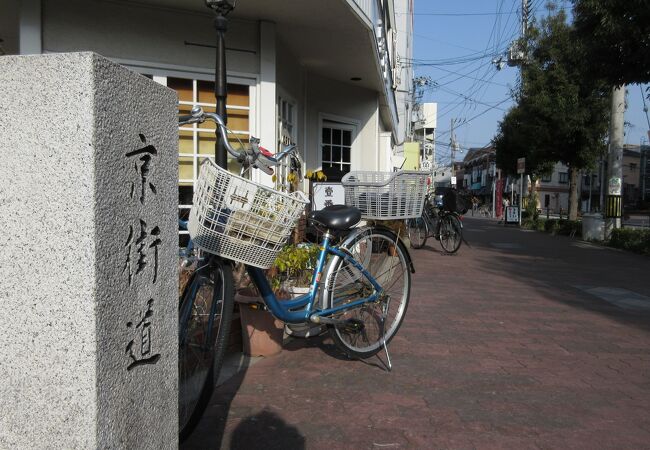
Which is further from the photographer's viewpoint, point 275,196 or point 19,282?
point 275,196

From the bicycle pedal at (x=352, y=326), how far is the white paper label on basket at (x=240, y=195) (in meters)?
1.35

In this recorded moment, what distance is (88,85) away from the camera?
1357 millimetres

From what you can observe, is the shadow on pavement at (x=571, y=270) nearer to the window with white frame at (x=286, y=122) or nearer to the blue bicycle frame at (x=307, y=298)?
the blue bicycle frame at (x=307, y=298)

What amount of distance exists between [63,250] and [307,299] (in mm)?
2157

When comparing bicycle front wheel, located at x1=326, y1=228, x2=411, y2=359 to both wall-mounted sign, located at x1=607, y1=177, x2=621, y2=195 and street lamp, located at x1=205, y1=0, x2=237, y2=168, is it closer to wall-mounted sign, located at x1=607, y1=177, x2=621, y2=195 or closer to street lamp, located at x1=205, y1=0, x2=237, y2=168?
street lamp, located at x1=205, y1=0, x2=237, y2=168

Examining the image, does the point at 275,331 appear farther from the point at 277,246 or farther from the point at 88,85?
the point at 88,85

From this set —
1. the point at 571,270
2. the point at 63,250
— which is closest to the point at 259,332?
the point at 63,250

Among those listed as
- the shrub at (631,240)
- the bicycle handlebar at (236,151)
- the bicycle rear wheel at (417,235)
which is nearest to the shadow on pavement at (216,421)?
the bicycle handlebar at (236,151)

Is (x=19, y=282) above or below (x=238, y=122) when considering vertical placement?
below

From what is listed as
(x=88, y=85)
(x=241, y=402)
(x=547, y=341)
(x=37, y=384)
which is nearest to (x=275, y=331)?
(x=241, y=402)

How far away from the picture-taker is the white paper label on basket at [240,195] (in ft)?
8.14

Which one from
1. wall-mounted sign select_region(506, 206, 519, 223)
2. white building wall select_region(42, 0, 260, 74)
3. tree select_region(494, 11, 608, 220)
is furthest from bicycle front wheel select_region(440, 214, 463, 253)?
wall-mounted sign select_region(506, 206, 519, 223)

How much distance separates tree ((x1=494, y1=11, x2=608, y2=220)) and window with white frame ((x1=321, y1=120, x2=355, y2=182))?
9.38m

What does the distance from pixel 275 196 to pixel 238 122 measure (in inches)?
181
